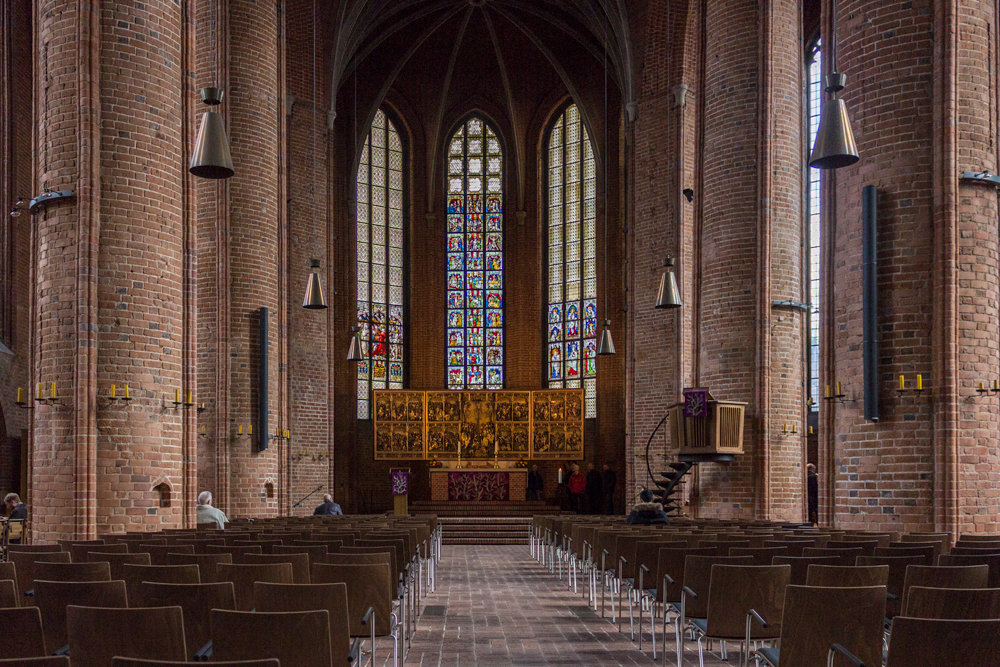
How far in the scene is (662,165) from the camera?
2395 centimetres

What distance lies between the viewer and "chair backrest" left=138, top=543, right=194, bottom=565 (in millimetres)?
6902

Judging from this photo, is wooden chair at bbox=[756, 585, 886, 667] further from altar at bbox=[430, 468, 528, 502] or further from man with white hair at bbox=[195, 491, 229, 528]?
altar at bbox=[430, 468, 528, 502]

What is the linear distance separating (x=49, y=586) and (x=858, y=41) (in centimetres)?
1053

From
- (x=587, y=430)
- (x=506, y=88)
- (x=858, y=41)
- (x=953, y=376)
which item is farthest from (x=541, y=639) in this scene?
(x=506, y=88)

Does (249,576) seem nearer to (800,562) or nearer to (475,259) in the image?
(800,562)

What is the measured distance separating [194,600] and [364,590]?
1.38m

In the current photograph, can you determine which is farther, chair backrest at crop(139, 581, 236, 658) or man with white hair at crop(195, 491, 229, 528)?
man with white hair at crop(195, 491, 229, 528)

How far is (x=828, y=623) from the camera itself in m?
4.65

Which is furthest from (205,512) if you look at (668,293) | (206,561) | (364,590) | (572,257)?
(572,257)

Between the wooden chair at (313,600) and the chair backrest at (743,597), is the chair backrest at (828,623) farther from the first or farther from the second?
the wooden chair at (313,600)

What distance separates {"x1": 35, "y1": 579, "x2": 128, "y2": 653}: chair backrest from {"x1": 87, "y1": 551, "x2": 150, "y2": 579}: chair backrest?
1.29 m

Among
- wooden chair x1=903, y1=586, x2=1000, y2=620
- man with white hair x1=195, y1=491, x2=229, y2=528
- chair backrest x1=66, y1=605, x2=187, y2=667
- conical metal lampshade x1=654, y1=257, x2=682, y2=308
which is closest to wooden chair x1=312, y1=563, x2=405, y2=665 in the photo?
chair backrest x1=66, y1=605, x2=187, y2=667

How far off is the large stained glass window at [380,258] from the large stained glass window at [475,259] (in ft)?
6.20

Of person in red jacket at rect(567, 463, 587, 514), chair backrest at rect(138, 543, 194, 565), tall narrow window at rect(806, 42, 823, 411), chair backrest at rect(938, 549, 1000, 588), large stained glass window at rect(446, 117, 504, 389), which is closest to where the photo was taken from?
chair backrest at rect(938, 549, 1000, 588)
